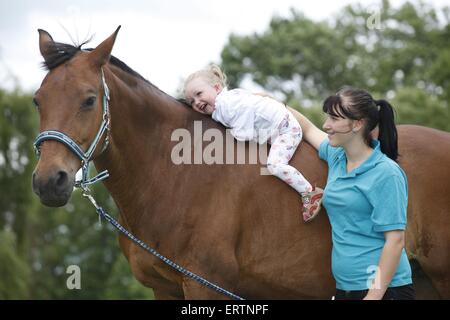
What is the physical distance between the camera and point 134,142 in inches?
194

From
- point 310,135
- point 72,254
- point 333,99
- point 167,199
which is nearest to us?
point 333,99

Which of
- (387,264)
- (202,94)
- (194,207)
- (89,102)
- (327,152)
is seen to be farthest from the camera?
(202,94)

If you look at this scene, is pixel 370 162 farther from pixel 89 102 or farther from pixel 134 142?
pixel 89 102

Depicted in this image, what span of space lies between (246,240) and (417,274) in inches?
63.6

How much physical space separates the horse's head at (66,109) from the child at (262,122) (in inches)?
37.5

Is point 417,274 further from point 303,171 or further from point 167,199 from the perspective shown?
point 167,199

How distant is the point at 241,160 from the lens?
201 inches

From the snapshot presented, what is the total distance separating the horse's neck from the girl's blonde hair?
1.30 feet

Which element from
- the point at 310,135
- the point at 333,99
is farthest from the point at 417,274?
the point at 333,99

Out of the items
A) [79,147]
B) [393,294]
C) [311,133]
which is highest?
[311,133]

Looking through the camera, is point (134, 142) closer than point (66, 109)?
No

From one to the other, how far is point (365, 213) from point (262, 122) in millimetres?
1242

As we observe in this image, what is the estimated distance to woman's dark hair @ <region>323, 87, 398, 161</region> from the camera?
429 cm

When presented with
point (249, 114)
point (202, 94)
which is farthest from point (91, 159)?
point (249, 114)
